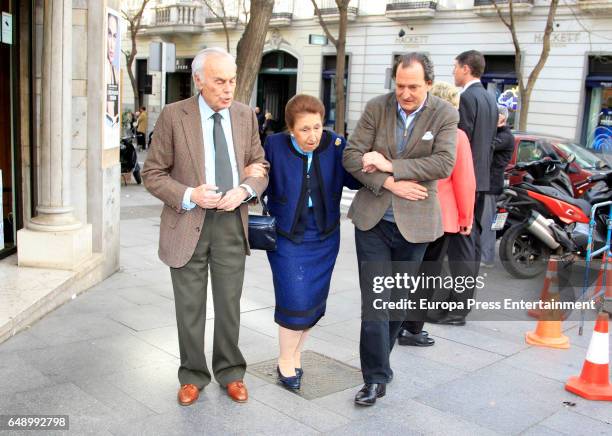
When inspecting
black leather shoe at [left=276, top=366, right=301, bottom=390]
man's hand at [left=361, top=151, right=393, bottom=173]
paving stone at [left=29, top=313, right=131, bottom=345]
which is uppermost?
man's hand at [left=361, top=151, right=393, bottom=173]

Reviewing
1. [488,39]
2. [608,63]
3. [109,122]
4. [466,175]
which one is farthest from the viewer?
[488,39]

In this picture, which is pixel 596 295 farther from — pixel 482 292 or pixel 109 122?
pixel 109 122

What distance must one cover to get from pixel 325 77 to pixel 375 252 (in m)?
26.1

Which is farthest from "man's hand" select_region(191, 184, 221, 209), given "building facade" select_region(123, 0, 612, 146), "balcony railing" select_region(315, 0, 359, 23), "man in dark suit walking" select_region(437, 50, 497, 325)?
"balcony railing" select_region(315, 0, 359, 23)

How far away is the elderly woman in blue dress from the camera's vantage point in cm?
401

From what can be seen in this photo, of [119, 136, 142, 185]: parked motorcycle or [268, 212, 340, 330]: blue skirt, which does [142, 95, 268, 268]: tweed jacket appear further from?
[119, 136, 142, 185]: parked motorcycle

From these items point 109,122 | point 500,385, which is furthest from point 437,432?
point 109,122

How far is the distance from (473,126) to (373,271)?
238 centimetres

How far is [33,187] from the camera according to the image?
21.6 ft

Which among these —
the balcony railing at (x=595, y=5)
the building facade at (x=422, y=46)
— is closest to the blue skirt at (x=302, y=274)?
the building facade at (x=422, y=46)

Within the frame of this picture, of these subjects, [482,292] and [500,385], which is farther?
[482,292]

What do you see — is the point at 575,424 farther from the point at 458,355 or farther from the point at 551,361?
the point at 458,355

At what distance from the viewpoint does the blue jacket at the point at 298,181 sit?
4.02 metres

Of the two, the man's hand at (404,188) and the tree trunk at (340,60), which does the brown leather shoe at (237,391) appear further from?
the tree trunk at (340,60)
